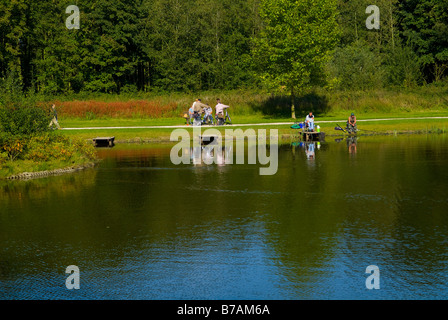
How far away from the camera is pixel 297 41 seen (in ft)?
159

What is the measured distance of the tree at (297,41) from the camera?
1914 inches

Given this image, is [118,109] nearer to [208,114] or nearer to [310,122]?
[208,114]

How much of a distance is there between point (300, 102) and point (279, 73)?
17.4 ft

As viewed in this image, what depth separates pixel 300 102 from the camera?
180ft

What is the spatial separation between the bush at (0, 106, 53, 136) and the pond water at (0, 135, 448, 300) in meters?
3.29

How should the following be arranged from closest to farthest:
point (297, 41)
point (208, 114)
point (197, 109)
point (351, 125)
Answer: point (351, 125) → point (197, 109) → point (208, 114) → point (297, 41)

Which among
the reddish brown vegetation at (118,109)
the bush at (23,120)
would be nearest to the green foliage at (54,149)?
the bush at (23,120)

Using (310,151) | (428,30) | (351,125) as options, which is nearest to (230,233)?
(310,151)

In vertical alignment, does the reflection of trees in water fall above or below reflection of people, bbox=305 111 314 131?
below

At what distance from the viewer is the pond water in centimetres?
990

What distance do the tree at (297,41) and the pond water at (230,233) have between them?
87.0 feet

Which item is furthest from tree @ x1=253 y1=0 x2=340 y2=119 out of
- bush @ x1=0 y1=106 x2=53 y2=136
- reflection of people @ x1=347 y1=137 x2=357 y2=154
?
A: bush @ x1=0 y1=106 x2=53 y2=136

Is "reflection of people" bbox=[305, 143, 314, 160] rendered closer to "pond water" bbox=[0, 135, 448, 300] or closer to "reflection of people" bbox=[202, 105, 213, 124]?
"pond water" bbox=[0, 135, 448, 300]

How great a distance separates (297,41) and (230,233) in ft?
122
